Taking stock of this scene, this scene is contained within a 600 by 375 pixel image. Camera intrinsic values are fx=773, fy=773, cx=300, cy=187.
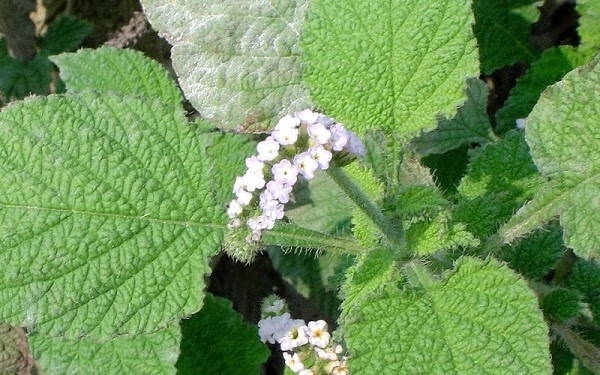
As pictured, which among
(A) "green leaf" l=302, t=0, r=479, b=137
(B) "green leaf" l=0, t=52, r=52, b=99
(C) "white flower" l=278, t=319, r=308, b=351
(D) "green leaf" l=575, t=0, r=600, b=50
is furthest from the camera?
(B) "green leaf" l=0, t=52, r=52, b=99

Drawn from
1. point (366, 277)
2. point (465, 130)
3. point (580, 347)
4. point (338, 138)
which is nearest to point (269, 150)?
point (338, 138)

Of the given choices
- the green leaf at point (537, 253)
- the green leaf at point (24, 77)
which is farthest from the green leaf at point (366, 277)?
the green leaf at point (24, 77)

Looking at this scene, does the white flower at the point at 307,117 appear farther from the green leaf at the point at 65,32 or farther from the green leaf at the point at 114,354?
the green leaf at the point at 65,32

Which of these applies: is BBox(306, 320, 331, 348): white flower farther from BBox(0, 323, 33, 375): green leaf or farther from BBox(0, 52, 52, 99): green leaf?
BBox(0, 52, 52, 99): green leaf

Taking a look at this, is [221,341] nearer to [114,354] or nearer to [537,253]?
[114,354]

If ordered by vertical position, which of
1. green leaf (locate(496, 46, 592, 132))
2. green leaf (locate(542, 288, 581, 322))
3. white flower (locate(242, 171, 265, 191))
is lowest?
green leaf (locate(542, 288, 581, 322))

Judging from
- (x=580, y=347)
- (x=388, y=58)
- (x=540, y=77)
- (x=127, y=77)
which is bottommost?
(x=580, y=347)

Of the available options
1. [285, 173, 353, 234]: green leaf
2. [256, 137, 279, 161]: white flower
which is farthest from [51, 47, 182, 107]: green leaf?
[256, 137, 279, 161]: white flower
